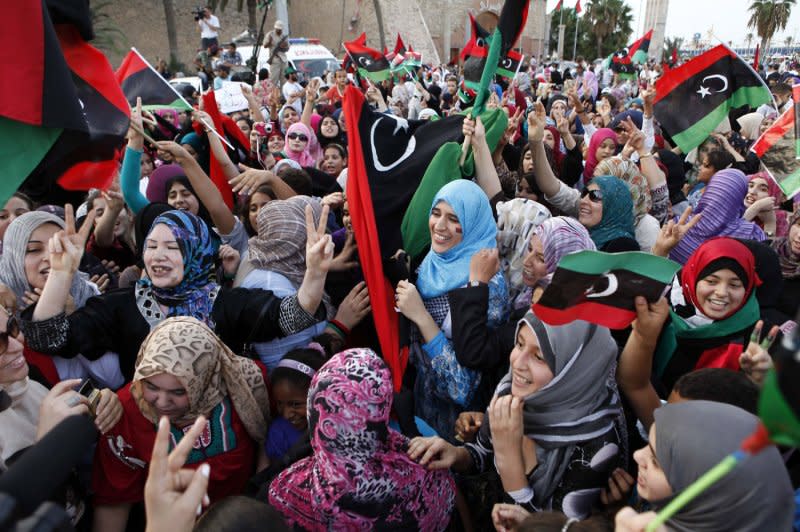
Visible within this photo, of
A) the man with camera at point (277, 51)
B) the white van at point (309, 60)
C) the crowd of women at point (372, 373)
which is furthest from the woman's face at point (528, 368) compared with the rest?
the white van at point (309, 60)

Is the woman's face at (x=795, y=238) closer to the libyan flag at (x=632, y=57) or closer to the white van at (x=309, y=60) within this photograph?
the libyan flag at (x=632, y=57)

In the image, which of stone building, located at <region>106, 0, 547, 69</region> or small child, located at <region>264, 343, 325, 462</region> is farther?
stone building, located at <region>106, 0, 547, 69</region>

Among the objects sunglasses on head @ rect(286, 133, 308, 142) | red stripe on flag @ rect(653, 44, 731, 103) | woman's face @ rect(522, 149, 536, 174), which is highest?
red stripe on flag @ rect(653, 44, 731, 103)

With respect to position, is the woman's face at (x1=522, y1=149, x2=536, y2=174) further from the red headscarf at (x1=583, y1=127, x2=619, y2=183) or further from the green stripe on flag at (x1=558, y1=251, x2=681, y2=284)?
the green stripe on flag at (x1=558, y1=251, x2=681, y2=284)

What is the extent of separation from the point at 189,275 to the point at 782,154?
11.1 feet

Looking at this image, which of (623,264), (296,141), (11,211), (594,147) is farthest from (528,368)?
(296,141)

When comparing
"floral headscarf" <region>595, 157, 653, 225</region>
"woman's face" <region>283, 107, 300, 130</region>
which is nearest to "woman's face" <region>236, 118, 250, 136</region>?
"woman's face" <region>283, 107, 300, 130</region>

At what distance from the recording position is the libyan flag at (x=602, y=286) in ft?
5.40

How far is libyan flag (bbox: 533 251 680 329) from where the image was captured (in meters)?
1.65

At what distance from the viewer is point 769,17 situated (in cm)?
3866

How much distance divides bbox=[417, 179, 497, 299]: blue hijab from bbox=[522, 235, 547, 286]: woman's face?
197mm

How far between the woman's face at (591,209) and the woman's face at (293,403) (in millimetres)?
2210

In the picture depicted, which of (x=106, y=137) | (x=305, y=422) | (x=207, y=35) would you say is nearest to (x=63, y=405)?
(x=305, y=422)

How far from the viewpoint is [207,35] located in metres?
16.0
